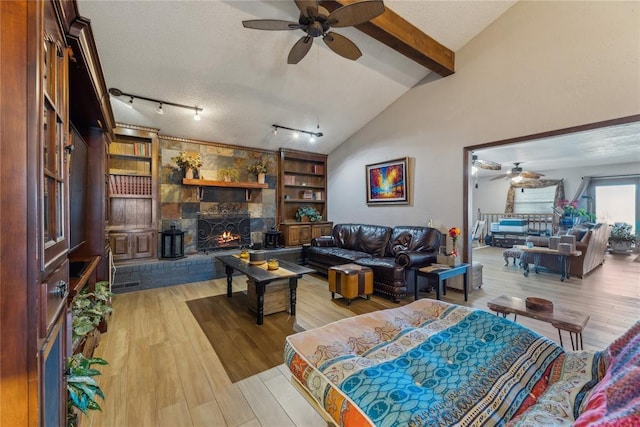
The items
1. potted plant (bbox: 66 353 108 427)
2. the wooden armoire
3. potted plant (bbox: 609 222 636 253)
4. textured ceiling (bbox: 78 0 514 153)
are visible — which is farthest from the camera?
potted plant (bbox: 609 222 636 253)

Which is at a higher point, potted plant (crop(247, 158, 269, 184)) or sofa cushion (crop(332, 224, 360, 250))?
potted plant (crop(247, 158, 269, 184))

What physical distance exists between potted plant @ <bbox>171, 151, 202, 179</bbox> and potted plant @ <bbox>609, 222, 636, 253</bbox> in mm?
11261

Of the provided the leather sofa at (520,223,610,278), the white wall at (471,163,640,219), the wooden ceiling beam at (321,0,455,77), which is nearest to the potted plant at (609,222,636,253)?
the white wall at (471,163,640,219)

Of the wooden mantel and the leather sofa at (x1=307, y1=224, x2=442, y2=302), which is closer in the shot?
the leather sofa at (x1=307, y1=224, x2=442, y2=302)

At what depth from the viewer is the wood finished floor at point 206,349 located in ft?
5.63

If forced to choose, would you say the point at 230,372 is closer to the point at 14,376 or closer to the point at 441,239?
the point at 14,376

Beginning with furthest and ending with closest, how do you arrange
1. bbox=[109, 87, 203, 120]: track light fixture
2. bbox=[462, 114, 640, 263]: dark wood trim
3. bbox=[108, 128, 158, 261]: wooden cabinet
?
bbox=[108, 128, 158, 261]: wooden cabinet < bbox=[109, 87, 203, 120]: track light fixture < bbox=[462, 114, 640, 263]: dark wood trim

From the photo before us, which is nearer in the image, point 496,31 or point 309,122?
Result: point 496,31

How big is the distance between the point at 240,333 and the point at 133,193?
3.33m

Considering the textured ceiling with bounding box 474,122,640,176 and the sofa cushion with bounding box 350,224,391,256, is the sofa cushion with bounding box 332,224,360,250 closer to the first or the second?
the sofa cushion with bounding box 350,224,391,256

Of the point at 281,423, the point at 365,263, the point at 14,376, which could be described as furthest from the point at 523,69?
the point at 14,376

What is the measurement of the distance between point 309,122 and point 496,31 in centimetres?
325

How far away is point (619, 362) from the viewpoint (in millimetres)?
932

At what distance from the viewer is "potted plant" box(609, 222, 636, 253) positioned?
7320mm
